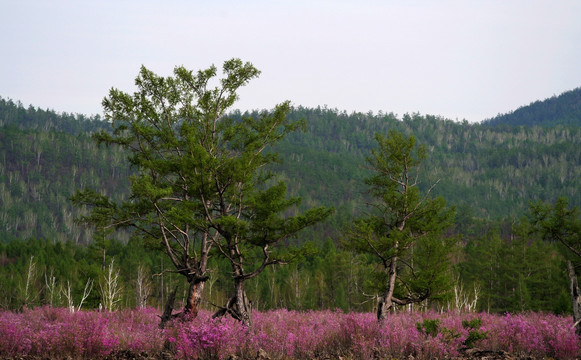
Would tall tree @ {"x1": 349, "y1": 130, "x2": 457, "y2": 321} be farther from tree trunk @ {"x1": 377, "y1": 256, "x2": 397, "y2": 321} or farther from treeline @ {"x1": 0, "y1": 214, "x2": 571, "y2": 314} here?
treeline @ {"x1": 0, "y1": 214, "x2": 571, "y2": 314}

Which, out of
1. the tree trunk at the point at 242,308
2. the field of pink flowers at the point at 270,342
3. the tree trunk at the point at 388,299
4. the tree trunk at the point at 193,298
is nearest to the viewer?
the field of pink flowers at the point at 270,342

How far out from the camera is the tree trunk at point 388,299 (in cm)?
1460

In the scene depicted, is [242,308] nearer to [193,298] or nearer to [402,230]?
[193,298]

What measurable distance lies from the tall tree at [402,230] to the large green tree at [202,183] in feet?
9.37

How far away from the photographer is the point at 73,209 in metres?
198

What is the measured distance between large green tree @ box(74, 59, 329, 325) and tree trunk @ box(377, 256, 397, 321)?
3.40 meters

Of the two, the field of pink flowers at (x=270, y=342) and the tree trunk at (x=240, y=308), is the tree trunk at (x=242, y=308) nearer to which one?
the tree trunk at (x=240, y=308)

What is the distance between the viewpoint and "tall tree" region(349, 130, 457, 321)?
1539 centimetres

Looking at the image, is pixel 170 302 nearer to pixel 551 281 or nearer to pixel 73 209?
pixel 551 281

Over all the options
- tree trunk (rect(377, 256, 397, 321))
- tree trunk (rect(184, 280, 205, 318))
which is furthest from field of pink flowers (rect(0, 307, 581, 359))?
tree trunk (rect(184, 280, 205, 318))

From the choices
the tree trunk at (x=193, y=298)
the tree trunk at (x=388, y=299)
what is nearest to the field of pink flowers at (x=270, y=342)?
the tree trunk at (x=388, y=299)

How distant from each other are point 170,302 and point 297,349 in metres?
4.70

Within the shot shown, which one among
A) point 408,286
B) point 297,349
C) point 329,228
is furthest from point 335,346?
point 329,228

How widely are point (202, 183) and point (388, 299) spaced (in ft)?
20.4
